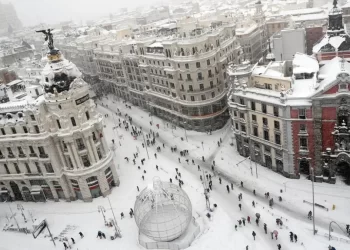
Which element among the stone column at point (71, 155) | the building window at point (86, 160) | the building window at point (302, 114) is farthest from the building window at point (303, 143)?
the stone column at point (71, 155)

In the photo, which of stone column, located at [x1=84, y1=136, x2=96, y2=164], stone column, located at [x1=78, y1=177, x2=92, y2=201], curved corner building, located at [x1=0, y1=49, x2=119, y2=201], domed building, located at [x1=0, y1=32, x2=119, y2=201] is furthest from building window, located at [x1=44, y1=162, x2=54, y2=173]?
stone column, located at [x1=84, y1=136, x2=96, y2=164]

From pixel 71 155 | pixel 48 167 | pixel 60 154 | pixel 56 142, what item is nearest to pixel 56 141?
pixel 56 142

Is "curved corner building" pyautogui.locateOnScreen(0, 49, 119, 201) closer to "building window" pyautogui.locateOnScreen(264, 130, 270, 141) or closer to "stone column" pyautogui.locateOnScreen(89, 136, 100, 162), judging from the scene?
"stone column" pyautogui.locateOnScreen(89, 136, 100, 162)

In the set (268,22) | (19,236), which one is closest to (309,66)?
(19,236)

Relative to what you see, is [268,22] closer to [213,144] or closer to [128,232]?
[213,144]

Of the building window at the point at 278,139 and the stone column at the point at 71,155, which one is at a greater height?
the stone column at the point at 71,155

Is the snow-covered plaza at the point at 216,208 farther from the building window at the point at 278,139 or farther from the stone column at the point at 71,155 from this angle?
the stone column at the point at 71,155
